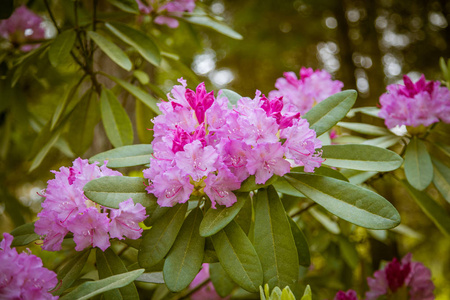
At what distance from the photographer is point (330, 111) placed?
3.10 ft

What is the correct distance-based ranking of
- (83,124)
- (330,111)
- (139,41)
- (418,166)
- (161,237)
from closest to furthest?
(161,237) → (330,111) → (418,166) → (139,41) → (83,124)

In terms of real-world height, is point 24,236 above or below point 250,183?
below

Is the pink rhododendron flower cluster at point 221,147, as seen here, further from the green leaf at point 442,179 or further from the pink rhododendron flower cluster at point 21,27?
the pink rhododendron flower cluster at point 21,27

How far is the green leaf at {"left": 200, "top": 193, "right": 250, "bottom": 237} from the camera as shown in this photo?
0.77m

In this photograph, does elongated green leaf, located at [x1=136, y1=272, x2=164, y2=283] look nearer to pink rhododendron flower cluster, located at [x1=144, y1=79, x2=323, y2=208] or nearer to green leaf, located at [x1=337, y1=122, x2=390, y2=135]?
pink rhododendron flower cluster, located at [x1=144, y1=79, x2=323, y2=208]

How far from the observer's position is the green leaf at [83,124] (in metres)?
1.53

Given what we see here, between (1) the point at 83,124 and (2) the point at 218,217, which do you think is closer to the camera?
(2) the point at 218,217

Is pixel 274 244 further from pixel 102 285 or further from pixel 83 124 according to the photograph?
pixel 83 124

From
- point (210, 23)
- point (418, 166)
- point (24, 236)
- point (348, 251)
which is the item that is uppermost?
point (210, 23)

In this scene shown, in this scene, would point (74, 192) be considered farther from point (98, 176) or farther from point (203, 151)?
point (203, 151)

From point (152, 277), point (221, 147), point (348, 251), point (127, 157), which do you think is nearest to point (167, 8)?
point (127, 157)

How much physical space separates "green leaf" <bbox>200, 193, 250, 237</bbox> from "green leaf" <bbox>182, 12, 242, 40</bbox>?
921 mm

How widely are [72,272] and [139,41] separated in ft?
2.85

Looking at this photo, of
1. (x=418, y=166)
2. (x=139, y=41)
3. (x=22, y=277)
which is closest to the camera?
(x=22, y=277)
